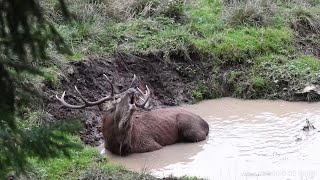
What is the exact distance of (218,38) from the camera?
13320 millimetres

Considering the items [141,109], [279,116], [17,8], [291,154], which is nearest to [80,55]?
[141,109]

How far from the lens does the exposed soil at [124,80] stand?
34.3 feet

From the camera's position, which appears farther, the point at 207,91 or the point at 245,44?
the point at 245,44

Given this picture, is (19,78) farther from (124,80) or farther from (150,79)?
(150,79)

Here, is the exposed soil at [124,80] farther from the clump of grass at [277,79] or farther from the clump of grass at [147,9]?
the clump of grass at [147,9]

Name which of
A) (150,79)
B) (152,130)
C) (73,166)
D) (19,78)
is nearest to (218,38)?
(150,79)

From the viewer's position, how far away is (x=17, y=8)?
3.06 metres

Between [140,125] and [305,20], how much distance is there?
6174 millimetres

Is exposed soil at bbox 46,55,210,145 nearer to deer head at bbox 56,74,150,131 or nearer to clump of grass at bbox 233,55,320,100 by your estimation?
deer head at bbox 56,74,150,131

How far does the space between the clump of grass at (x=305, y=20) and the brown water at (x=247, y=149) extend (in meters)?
3.08

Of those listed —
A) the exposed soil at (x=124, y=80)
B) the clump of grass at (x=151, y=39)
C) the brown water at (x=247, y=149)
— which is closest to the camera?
the brown water at (x=247, y=149)

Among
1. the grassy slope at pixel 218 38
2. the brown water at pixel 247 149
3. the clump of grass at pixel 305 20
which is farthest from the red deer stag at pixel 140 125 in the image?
the clump of grass at pixel 305 20

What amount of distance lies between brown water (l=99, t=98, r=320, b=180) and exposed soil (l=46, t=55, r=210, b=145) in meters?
0.58

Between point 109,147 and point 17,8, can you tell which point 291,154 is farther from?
point 17,8
